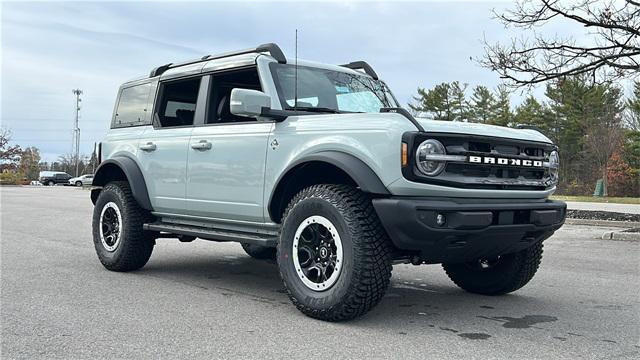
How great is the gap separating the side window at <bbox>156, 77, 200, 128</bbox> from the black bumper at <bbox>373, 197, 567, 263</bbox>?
2.82 m

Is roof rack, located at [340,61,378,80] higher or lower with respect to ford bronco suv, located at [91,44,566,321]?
higher

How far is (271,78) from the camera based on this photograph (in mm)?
5312

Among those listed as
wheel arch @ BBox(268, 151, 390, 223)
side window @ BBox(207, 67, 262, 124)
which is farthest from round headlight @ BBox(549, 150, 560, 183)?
side window @ BBox(207, 67, 262, 124)

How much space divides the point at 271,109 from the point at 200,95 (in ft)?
4.40

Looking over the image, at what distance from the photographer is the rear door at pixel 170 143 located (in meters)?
5.90

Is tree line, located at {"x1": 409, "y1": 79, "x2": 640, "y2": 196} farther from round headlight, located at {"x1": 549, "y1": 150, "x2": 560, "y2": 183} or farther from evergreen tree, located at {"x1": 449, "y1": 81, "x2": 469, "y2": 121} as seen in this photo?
round headlight, located at {"x1": 549, "y1": 150, "x2": 560, "y2": 183}

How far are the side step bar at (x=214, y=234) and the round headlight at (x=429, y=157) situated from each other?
1.44m

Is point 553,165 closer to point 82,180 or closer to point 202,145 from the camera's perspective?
point 202,145

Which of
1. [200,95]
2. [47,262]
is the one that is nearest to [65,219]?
[47,262]

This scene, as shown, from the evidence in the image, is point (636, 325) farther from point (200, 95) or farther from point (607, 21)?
point (607, 21)

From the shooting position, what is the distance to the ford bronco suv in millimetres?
4086

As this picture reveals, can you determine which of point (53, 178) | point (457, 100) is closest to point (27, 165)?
point (53, 178)

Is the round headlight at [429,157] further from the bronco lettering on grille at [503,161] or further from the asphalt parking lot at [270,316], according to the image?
the asphalt parking lot at [270,316]

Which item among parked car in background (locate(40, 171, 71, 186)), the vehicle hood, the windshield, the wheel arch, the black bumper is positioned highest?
the windshield
